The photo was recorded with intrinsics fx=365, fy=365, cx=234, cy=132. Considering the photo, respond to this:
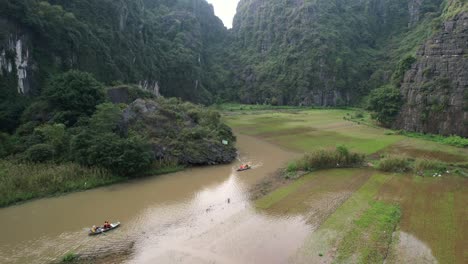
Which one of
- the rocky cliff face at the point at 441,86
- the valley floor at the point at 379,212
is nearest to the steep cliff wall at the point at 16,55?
the valley floor at the point at 379,212

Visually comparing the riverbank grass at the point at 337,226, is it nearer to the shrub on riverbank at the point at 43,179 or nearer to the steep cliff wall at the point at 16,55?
the shrub on riverbank at the point at 43,179

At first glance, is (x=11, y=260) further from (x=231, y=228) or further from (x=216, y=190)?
(x=216, y=190)

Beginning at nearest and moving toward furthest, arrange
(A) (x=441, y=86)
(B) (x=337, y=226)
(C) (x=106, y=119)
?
(B) (x=337, y=226) → (C) (x=106, y=119) → (A) (x=441, y=86)

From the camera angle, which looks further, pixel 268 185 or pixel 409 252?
pixel 268 185

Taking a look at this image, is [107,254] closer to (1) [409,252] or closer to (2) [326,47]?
(1) [409,252]

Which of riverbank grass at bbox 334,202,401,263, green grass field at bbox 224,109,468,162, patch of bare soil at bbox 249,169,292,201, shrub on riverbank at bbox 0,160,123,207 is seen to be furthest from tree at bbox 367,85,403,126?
shrub on riverbank at bbox 0,160,123,207

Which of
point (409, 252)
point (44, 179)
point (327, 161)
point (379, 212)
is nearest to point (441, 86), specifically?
point (327, 161)
